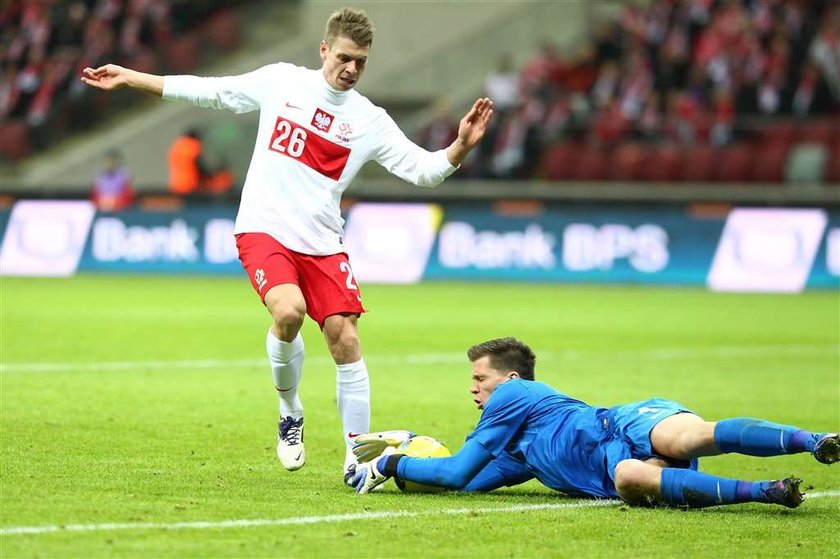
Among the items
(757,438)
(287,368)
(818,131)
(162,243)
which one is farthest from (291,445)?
(818,131)

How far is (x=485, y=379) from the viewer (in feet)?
24.0

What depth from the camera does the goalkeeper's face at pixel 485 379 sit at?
24.0 ft

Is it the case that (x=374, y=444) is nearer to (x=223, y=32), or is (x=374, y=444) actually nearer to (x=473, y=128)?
(x=473, y=128)

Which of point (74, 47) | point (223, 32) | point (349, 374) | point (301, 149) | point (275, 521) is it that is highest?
point (223, 32)

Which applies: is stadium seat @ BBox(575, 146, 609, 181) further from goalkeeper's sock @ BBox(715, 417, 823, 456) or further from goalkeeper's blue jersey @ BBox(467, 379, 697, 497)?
goalkeeper's sock @ BBox(715, 417, 823, 456)

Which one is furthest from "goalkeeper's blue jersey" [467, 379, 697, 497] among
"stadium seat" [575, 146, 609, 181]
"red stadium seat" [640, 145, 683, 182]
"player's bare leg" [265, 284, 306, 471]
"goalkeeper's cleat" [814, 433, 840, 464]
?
"stadium seat" [575, 146, 609, 181]

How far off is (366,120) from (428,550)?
2.94 metres

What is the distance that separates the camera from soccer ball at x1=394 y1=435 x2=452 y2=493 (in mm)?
7320

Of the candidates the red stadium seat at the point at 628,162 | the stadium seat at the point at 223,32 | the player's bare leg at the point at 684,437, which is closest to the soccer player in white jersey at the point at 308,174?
the player's bare leg at the point at 684,437

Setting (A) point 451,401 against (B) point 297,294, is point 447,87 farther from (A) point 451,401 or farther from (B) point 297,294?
(B) point 297,294

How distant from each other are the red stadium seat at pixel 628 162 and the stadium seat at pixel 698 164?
0.75 meters

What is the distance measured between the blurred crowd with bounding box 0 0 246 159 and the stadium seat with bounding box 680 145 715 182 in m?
13.3

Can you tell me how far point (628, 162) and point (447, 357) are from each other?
12356 mm

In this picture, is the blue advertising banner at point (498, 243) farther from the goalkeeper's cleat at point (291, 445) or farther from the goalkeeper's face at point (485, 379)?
the goalkeeper's face at point (485, 379)
